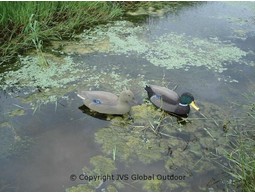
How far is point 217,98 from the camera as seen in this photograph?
12.8 feet

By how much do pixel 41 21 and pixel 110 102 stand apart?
1932 mm

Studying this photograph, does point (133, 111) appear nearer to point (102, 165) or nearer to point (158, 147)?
point (158, 147)

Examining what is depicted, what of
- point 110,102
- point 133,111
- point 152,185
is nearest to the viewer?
point 152,185

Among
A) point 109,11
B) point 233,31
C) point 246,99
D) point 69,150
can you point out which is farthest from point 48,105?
point 233,31

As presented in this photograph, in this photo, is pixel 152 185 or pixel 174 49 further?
pixel 174 49

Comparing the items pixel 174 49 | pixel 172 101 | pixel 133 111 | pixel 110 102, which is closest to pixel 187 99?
pixel 172 101

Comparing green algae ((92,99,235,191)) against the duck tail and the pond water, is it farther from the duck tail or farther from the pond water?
the duck tail

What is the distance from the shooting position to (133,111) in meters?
3.64

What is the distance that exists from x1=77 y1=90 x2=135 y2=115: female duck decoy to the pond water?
0.09 meters

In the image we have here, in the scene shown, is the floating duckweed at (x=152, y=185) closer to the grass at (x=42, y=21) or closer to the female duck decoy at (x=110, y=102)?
the female duck decoy at (x=110, y=102)

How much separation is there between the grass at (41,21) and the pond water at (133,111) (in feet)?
0.57

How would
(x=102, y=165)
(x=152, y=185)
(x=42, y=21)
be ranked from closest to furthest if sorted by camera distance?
(x=152, y=185)
(x=102, y=165)
(x=42, y=21)

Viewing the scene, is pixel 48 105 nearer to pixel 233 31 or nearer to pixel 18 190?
pixel 18 190

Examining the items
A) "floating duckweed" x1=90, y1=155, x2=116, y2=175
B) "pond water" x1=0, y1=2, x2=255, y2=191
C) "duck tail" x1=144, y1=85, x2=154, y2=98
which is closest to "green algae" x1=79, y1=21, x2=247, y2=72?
"pond water" x1=0, y1=2, x2=255, y2=191
